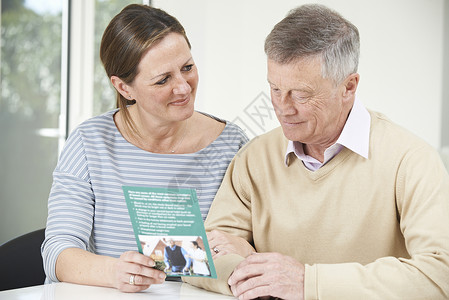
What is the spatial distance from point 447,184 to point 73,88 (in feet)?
→ 10.5

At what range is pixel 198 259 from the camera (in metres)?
1.41

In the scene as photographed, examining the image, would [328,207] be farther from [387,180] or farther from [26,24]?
[26,24]

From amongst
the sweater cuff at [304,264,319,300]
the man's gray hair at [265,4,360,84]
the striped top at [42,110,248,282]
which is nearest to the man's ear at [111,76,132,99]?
the striped top at [42,110,248,282]

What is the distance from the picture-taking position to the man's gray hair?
4.97 ft

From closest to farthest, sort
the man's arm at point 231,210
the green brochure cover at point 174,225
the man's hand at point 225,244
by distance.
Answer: the green brochure cover at point 174,225 → the man's hand at point 225,244 → the man's arm at point 231,210

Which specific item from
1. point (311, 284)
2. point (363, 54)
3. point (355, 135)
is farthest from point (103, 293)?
point (363, 54)

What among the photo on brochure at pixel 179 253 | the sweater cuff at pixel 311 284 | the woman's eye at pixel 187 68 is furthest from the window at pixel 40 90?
the sweater cuff at pixel 311 284

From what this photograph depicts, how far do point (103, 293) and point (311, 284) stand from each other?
0.53m

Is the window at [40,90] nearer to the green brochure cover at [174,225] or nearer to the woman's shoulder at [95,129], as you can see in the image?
the woman's shoulder at [95,129]

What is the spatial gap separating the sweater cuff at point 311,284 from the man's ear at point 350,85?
1.58 feet

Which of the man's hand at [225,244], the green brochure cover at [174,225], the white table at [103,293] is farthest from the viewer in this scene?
the man's hand at [225,244]

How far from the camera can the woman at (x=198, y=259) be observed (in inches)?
55.1

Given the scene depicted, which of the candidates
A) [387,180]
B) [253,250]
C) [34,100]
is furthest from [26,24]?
[387,180]

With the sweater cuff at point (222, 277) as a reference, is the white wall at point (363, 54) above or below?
above
